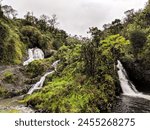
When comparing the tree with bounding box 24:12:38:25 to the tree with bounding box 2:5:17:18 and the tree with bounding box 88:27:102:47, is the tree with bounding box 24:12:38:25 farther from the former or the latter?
the tree with bounding box 88:27:102:47

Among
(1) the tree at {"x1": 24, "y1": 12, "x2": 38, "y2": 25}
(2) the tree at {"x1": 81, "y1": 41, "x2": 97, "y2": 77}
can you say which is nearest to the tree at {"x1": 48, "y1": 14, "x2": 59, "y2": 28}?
(1) the tree at {"x1": 24, "y1": 12, "x2": 38, "y2": 25}

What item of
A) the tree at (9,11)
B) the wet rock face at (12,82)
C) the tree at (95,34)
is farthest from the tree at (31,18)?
the tree at (95,34)

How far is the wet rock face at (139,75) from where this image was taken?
50.0 ft

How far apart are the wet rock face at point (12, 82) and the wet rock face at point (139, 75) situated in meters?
6.03

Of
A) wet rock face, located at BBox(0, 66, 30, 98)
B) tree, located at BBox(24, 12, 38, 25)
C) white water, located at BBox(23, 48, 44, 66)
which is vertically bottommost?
wet rock face, located at BBox(0, 66, 30, 98)

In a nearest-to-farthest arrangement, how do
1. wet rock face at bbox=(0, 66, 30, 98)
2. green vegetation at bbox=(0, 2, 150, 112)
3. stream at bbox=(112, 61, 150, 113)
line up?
green vegetation at bbox=(0, 2, 150, 112) < stream at bbox=(112, 61, 150, 113) < wet rock face at bbox=(0, 66, 30, 98)

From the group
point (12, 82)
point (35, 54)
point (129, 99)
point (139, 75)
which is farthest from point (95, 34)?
point (35, 54)

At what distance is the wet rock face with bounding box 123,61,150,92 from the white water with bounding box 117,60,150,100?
0.41 meters

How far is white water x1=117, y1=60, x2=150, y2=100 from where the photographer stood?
13434mm

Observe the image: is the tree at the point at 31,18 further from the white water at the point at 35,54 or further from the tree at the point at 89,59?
the tree at the point at 89,59

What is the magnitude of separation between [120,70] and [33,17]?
74.2ft

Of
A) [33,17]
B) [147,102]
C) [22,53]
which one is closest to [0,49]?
[22,53]

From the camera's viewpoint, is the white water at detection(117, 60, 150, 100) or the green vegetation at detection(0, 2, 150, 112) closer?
the green vegetation at detection(0, 2, 150, 112)

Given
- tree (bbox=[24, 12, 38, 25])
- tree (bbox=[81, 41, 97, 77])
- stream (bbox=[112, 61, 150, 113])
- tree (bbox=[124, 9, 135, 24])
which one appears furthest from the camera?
tree (bbox=[24, 12, 38, 25])
